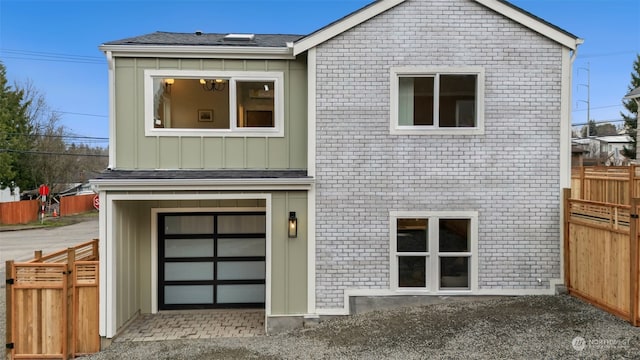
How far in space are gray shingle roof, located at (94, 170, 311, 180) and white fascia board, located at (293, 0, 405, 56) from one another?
2.30 meters

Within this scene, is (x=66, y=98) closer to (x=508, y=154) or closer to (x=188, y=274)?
(x=188, y=274)

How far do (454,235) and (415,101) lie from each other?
2579mm

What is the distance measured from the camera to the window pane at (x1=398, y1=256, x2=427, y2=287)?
7.05 meters

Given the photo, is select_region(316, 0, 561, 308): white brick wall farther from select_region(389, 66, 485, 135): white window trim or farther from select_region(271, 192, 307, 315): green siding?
select_region(271, 192, 307, 315): green siding

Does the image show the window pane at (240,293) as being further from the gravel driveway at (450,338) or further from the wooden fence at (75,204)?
the wooden fence at (75,204)

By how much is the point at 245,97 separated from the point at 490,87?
459 centimetres

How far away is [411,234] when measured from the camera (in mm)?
7078

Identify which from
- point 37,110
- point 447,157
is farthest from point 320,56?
point 37,110

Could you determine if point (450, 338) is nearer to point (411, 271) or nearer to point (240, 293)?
point (411, 271)

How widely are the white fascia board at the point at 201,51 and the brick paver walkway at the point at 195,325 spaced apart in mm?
5143

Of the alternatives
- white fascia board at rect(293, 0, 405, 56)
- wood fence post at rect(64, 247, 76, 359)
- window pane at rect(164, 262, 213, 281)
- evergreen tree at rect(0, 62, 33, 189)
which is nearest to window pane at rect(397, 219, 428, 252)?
white fascia board at rect(293, 0, 405, 56)

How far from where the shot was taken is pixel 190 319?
778 centimetres

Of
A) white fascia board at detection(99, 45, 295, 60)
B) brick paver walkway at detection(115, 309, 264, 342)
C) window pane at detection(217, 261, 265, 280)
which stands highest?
white fascia board at detection(99, 45, 295, 60)

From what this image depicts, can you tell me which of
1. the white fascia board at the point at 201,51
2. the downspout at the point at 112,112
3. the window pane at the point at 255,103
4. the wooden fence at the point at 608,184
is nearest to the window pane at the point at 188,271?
the downspout at the point at 112,112
